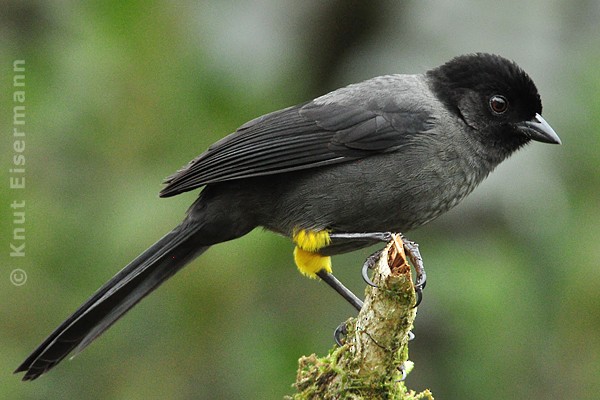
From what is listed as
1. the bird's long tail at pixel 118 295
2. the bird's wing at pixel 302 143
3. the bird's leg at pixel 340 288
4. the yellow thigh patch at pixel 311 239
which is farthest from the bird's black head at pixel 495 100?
the bird's long tail at pixel 118 295

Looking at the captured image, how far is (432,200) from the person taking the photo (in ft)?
16.3

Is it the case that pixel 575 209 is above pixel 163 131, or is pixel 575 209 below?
below

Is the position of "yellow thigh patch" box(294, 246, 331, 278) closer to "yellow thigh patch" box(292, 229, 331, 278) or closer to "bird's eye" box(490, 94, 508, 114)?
"yellow thigh patch" box(292, 229, 331, 278)

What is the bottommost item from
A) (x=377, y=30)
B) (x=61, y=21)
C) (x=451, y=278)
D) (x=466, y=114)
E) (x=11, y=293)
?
(x=451, y=278)

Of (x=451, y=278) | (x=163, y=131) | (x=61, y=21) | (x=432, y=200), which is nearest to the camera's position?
(x=432, y=200)

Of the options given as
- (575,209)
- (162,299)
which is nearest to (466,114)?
(575,209)

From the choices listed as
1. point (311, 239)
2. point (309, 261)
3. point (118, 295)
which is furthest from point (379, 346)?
point (118, 295)

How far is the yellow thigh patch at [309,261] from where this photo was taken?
17.6ft

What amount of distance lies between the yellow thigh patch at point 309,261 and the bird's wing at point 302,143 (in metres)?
0.51

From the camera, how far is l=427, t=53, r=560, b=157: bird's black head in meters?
5.30

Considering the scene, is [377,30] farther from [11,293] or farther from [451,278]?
[11,293]

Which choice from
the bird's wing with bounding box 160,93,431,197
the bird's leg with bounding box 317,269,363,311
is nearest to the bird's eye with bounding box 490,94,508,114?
the bird's wing with bounding box 160,93,431,197

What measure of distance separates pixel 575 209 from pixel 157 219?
2224 mm

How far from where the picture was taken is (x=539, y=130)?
5.26 metres
